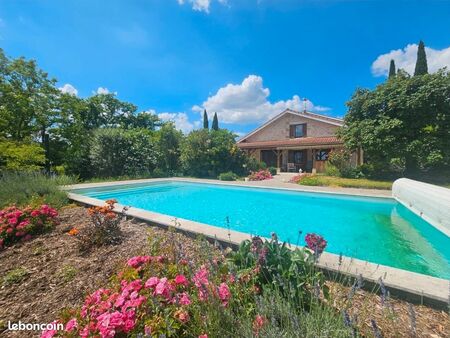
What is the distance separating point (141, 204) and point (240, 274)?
9289mm

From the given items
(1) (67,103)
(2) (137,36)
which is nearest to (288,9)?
(2) (137,36)

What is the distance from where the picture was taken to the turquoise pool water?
475 centimetres

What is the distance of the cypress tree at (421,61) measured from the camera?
1959 cm

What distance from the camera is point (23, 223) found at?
3990mm

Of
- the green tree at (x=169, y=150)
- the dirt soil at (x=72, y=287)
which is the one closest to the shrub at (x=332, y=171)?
the green tree at (x=169, y=150)

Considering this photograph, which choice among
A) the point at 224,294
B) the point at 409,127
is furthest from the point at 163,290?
the point at 409,127

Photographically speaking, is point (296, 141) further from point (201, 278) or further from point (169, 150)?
point (201, 278)

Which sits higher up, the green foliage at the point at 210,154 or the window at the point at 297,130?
the window at the point at 297,130

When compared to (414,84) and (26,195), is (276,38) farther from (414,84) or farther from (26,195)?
(26,195)

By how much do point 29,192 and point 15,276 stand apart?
16.2ft

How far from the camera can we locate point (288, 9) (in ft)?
30.8

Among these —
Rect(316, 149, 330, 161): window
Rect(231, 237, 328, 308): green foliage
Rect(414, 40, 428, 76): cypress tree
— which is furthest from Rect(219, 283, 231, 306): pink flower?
Rect(414, 40, 428, 76): cypress tree

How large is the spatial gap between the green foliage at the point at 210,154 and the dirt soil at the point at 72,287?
14073 millimetres

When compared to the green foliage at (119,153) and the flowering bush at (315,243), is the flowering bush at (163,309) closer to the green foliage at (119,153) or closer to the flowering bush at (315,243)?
the flowering bush at (315,243)
